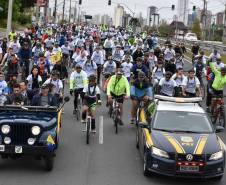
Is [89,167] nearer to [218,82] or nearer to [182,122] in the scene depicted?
[182,122]

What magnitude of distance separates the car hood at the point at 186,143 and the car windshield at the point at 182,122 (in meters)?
0.31

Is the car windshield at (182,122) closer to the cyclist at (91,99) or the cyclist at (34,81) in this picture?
the cyclist at (91,99)

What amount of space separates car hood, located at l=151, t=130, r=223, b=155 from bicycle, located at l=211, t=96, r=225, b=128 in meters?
5.39

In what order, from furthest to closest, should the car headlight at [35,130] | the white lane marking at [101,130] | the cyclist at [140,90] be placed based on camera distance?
the cyclist at [140,90] < the white lane marking at [101,130] < the car headlight at [35,130]

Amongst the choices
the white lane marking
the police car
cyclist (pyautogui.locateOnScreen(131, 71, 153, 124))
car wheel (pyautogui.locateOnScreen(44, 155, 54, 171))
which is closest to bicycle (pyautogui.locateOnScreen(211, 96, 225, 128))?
cyclist (pyautogui.locateOnScreen(131, 71, 153, 124))

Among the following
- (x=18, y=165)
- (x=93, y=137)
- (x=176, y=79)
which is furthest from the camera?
(x=176, y=79)

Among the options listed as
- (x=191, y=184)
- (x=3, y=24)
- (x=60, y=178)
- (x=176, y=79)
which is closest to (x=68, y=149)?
(x=60, y=178)

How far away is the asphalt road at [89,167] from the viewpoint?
1086cm

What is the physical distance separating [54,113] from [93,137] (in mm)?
3219

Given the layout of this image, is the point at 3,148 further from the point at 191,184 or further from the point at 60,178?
the point at 191,184

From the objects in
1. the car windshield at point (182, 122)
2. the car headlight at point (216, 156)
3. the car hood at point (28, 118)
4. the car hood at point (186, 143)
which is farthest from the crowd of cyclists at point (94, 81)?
the car headlight at point (216, 156)

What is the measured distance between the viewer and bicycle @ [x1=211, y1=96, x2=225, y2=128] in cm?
1675

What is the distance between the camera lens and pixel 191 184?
1095cm

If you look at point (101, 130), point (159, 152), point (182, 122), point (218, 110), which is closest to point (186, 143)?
point (159, 152)
